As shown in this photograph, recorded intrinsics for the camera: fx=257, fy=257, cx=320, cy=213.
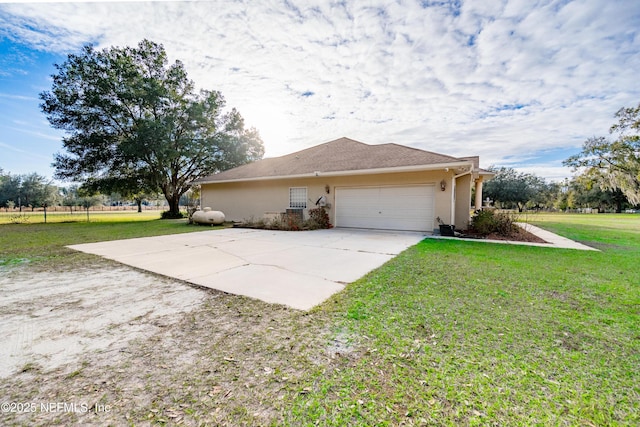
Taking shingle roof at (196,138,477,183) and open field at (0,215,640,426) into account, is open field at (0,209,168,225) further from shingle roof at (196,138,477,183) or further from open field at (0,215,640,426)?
open field at (0,215,640,426)

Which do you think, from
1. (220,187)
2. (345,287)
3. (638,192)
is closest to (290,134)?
(220,187)

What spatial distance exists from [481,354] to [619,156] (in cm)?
2896

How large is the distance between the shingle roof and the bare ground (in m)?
8.16

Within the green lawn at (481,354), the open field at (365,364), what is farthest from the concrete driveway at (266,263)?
the green lawn at (481,354)

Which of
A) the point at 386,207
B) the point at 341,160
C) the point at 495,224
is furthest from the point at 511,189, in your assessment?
the point at 341,160

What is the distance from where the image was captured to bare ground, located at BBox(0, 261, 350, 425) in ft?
4.79

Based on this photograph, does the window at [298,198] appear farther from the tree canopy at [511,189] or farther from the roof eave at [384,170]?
the tree canopy at [511,189]

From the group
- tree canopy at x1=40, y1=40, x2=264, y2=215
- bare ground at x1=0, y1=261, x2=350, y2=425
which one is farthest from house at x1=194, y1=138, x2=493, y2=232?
bare ground at x1=0, y1=261, x2=350, y2=425

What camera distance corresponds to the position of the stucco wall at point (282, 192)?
9508 mm

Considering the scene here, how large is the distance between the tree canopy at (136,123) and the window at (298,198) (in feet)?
28.7

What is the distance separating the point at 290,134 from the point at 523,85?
471 inches

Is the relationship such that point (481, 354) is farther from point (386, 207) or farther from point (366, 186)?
point (366, 186)

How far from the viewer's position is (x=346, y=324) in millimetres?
2492

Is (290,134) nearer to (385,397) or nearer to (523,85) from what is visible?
(523,85)
